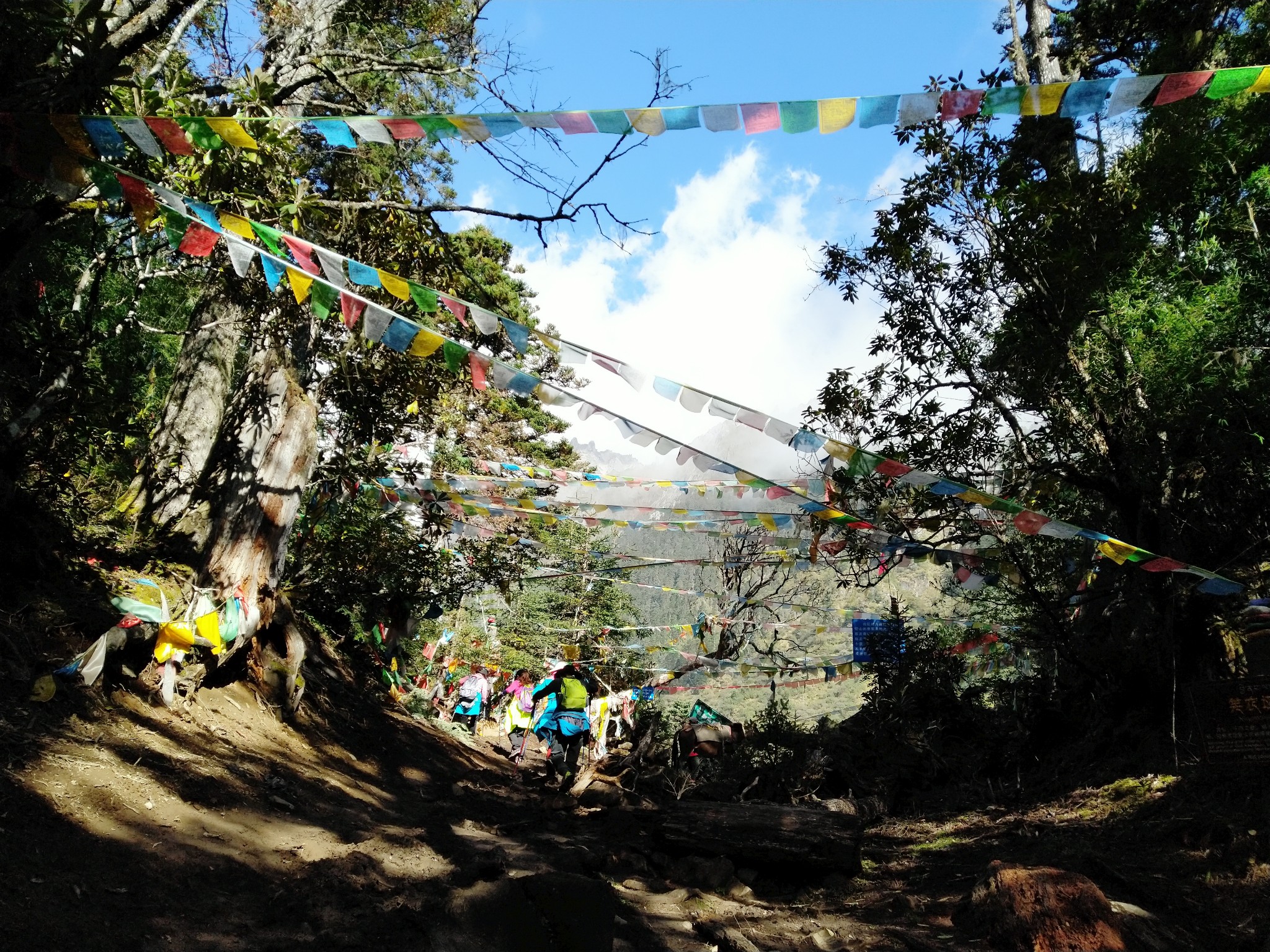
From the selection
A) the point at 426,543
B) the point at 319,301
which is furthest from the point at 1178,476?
the point at 426,543

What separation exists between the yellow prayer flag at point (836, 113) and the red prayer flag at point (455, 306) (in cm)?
294

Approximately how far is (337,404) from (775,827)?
22.8 ft

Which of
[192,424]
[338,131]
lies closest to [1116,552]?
[338,131]

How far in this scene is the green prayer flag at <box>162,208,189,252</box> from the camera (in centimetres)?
484

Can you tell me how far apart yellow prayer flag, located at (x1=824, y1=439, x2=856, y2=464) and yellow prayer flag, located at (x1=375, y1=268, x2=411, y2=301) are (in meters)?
3.64

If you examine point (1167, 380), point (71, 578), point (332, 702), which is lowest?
point (332, 702)

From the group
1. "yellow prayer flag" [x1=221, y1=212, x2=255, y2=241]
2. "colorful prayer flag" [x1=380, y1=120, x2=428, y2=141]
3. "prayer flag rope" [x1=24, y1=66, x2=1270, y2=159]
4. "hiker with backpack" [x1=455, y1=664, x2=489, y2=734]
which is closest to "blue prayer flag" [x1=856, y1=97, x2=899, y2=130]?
"prayer flag rope" [x1=24, y1=66, x2=1270, y2=159]

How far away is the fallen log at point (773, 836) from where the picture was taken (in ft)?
21.9

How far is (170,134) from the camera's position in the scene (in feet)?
15.1

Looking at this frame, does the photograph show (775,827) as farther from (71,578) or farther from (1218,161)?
(1218,161)

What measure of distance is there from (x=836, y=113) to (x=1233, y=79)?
2420 mm

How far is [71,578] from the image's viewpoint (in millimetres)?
6570

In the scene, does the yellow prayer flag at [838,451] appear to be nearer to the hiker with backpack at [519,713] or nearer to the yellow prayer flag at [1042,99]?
the yellow prayer flag at [1042,99]

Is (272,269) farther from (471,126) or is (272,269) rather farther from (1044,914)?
(1044,914)
